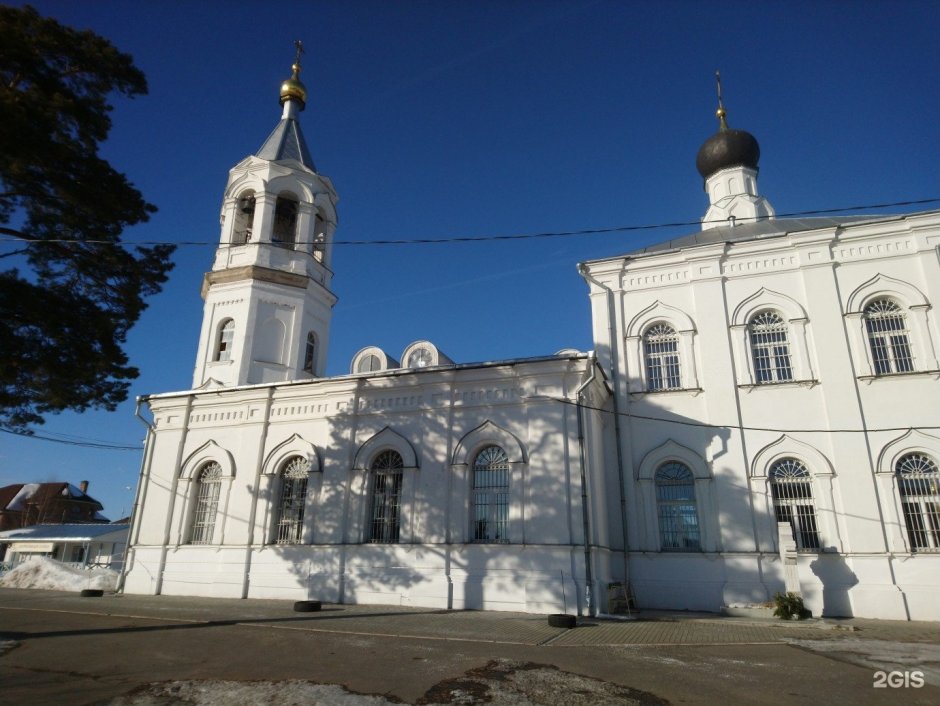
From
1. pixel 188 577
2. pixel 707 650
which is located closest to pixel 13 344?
pixel 188 577

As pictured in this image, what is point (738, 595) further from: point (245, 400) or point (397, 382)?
point (245, 400)

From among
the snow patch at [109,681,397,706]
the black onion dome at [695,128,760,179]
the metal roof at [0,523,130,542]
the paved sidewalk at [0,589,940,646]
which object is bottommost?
the snow patch at [109,681,397,706]

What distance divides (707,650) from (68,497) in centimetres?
6131

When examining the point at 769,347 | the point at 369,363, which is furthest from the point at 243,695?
the point at 769,347

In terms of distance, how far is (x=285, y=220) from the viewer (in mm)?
23359

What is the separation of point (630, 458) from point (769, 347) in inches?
192

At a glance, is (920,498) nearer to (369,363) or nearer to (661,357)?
(661,357)

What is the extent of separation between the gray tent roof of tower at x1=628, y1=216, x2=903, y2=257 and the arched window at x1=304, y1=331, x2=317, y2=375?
1147cm

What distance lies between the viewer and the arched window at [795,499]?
49.2 ft

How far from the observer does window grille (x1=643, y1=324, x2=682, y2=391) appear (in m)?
17.3

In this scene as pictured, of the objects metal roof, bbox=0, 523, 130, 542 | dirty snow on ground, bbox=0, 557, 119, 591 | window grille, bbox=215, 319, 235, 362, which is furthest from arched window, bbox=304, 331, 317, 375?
metal roof, bbox=0, 523, 130, 542

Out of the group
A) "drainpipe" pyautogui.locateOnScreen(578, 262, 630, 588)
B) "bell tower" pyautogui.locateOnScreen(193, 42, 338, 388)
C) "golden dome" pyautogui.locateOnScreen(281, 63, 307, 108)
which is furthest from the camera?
"golden dome" pyautogui.locateOnScreen(281, 63, 307, 108)

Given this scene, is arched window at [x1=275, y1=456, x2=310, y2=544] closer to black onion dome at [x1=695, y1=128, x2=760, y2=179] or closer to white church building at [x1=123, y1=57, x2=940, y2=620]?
white church building at [x1=123, y1=57, x2=940, y2=620]

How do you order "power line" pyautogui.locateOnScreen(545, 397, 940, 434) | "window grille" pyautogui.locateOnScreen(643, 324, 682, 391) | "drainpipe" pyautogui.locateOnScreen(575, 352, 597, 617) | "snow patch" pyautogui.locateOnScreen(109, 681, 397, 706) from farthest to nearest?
1. "window grille" pyautogui.locateOnScreen(643, 324, 682, 391)
2. "power line" pyautogui.locateOnScreen(545, 397, 940, 434)
3. "drainpipe" pyautogui.locateOnScreen(575, 352, 597, 617)
4. "snow patch" pyautogui.locateOnScreen(109, 681, 397, 706)
